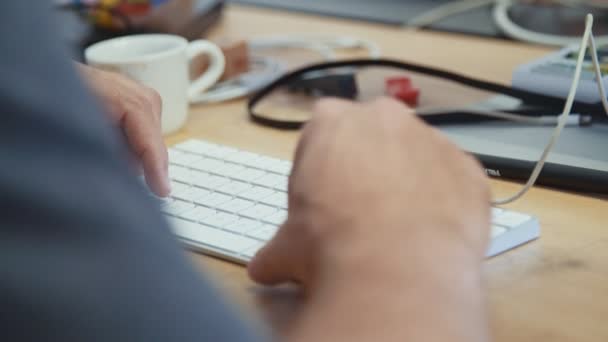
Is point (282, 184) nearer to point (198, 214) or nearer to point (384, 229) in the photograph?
point (198, 214)

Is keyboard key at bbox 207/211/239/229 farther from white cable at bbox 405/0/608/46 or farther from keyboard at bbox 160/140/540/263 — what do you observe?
white cable at bbox 405/0/608/46

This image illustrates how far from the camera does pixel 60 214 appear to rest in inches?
9.7

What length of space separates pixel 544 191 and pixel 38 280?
0.49m

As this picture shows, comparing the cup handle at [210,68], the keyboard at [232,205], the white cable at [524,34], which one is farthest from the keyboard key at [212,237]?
the white cable at [524,34]

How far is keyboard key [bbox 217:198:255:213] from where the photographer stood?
60cm

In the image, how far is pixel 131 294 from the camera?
0.86ft

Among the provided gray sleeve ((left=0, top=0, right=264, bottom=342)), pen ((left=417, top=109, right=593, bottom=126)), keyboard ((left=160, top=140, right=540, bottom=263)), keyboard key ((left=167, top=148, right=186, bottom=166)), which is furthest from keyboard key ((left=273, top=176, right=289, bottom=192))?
gray sleeve ((left=0, top=0, right=264, bottom=342))

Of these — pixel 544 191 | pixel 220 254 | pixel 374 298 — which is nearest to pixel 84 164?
pixel 374 298

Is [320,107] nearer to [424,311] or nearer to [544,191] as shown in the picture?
[424,311]

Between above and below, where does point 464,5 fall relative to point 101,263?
below

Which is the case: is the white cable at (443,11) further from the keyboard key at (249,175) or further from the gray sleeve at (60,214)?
the gray sleeve at (60,214)

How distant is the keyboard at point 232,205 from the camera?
1.81 ft

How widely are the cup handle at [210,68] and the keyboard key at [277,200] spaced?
1.03 feet

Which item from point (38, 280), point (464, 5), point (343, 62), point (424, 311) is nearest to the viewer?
point (38, 280)
